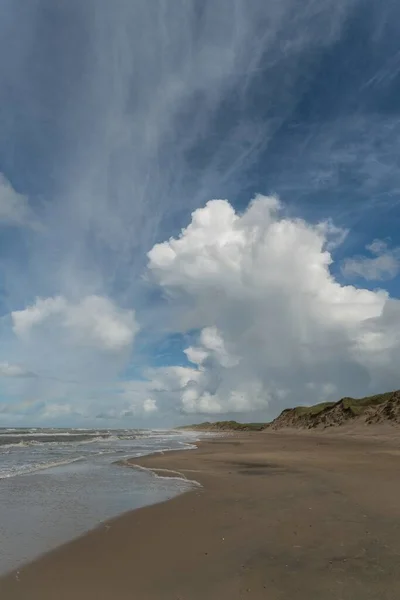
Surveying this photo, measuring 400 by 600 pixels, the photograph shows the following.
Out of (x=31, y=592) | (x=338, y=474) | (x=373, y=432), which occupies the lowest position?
(x=31, y=592)

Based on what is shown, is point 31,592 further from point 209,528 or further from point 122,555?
point 209,528

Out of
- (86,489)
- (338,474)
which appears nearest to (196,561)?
(86,489)

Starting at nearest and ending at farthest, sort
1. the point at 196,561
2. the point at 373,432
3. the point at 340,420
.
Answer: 1. the point at 196,561
2. the point at 373,432
3. the point at 340,420

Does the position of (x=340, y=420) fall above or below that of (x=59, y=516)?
above

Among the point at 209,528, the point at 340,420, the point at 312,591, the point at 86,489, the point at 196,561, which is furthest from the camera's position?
the point at 340,420

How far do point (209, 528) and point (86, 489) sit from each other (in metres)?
8.36

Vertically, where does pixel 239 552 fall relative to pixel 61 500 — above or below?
below

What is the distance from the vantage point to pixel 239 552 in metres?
8.70

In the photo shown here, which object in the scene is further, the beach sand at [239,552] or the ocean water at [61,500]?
the ocean water at [61,500]

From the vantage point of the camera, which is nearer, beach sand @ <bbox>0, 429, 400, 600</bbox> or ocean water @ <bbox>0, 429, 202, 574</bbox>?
beach sand @ <bbox>0, 429, 400, 600</bbox>

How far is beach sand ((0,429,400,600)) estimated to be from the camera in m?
6.93

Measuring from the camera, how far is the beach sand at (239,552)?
6.93 m

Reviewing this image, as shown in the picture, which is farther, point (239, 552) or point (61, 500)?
point (61, 500)

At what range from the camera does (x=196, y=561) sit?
8.38 metres
